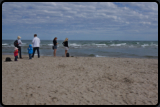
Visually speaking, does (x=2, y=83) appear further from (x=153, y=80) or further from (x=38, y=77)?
(x=153, y=80)

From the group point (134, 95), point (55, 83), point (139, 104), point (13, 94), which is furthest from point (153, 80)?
point (13, 94)

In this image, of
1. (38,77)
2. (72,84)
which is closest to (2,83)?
(38,77)

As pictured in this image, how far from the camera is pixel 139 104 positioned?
12.8 ft

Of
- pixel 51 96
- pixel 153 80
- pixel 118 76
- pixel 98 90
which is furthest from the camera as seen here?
pixel 118 76

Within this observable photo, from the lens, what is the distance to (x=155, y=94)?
438 cm

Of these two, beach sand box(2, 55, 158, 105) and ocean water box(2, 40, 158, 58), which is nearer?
beach sand box(2, 55, 158, 105)

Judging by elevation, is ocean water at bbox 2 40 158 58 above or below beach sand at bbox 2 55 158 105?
above

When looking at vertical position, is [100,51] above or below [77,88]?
above

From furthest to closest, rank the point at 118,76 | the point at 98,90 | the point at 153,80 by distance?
the point at 118,76 → the point at 153,80 → the point at 98,90

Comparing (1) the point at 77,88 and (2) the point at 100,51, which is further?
(2) the point at 100,51

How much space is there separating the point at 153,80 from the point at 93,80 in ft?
7.44

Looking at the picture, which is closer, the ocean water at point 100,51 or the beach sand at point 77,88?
the beach sand at point 77,88

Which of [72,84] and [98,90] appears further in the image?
[72,84]

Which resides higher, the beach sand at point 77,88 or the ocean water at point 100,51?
the ocean water at point 100,51
